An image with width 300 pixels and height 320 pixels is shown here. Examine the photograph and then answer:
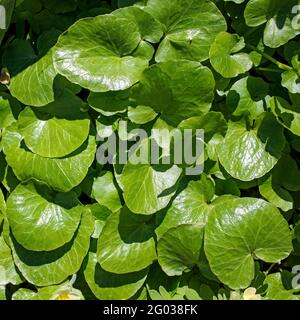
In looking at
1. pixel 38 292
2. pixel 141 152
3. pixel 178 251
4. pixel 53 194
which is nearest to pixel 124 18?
pixel 141 152

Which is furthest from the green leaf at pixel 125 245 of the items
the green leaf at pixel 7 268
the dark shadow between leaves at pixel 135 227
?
the green leaf at pixel 7 268

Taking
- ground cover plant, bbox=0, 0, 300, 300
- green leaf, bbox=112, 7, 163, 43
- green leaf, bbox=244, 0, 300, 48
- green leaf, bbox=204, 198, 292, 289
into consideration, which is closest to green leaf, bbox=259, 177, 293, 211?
ground cover plant, bbox=0, 0, 300, 300

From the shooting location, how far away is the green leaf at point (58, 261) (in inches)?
56.4

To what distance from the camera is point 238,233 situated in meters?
1.34

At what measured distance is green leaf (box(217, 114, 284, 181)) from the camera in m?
1.40

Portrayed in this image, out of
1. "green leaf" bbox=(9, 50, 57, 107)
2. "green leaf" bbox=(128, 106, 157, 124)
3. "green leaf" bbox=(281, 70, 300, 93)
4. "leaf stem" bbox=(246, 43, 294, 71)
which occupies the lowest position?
"green leaf" bbox=(128, 106, 157, 124)

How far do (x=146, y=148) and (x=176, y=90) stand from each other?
16cm

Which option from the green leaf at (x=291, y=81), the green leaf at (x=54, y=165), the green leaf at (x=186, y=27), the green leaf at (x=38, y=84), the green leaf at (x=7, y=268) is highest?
the green leaf at (x=186, y=27)

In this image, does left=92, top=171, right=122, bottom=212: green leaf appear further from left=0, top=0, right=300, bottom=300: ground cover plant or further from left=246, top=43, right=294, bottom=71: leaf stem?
left=246, top=43, right=294, bottom=71: leaf stem

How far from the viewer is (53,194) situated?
4.75 feet

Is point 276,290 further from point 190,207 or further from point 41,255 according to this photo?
point 41,255

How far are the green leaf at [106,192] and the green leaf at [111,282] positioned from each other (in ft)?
0.49

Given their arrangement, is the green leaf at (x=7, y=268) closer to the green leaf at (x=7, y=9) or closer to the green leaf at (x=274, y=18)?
the green leaf at (x=7, y=9)

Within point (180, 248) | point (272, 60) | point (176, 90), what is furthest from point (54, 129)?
point (272, 60)
